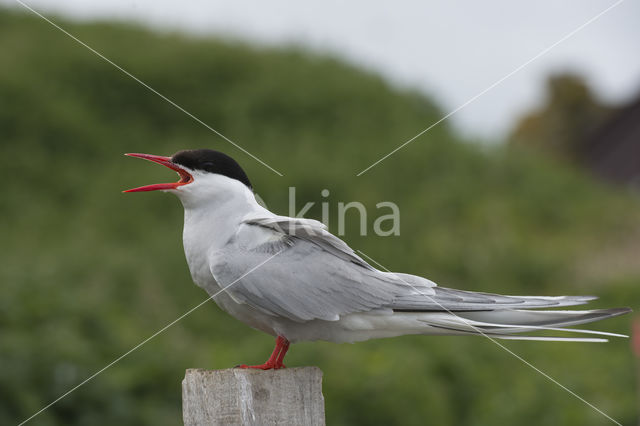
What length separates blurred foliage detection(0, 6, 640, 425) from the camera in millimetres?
6082

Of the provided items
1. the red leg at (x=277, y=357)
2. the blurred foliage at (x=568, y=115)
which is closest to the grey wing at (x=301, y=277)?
the red leg at (x=277, y=357)

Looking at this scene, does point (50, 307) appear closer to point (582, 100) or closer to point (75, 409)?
point (75, 409)

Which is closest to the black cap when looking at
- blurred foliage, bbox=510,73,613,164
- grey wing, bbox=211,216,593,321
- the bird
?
the bird

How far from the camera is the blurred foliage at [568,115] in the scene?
22.5 meters

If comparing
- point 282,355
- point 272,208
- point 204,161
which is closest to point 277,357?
point 282,355

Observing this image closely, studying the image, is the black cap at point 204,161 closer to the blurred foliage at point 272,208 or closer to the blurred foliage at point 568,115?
the blurred foliage at point 272,208

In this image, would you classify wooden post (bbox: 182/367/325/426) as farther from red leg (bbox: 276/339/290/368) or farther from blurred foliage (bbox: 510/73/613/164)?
blurred foliage (bbox: 510/73/613/164)

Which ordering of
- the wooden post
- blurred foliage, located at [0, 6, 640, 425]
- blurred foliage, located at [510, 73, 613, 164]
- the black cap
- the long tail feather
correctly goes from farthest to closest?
1. blurred foliage, located at [510, 73, 613, 164]
2. blurred foliage, located at [0, 6, 640, 425]
3. the black cap
4. the long tail feather
5. the wooden post

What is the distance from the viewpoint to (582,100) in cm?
2278

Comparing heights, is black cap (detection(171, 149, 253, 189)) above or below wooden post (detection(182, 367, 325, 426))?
above

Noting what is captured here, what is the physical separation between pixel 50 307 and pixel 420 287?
4.33 m

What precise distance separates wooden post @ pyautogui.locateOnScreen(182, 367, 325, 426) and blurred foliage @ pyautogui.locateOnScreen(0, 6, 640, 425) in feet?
10.5

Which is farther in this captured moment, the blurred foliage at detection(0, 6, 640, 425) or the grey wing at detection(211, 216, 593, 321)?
the blurred foliage at detection(0, 6, 640, 425)

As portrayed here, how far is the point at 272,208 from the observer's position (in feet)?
31.0
